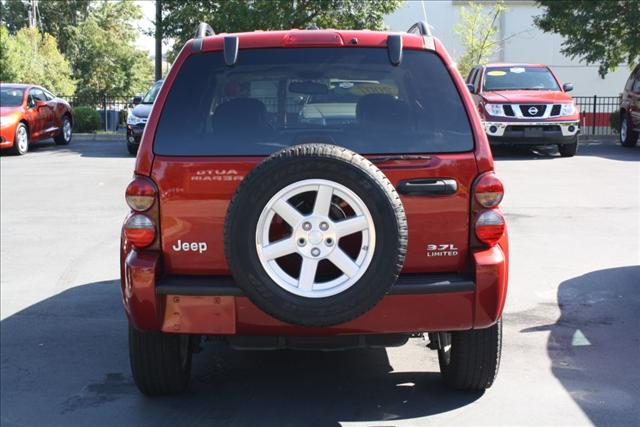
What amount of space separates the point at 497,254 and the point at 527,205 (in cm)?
737

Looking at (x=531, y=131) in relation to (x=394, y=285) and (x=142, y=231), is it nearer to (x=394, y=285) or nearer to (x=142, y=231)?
(x=394, y=285)

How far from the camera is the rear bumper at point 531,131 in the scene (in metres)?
17.1

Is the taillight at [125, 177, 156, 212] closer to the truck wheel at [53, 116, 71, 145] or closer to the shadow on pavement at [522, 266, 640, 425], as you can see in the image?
the shadow on pavement at [522, 266, 640, 425]

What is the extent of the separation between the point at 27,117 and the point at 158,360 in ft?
53.6

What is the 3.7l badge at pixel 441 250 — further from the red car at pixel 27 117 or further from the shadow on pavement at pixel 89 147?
the red car at pixel 27 117

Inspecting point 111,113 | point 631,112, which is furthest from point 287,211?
point 111,113

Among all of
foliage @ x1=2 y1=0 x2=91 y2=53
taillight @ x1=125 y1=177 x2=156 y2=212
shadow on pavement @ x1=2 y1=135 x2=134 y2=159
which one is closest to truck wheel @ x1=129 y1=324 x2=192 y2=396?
taillight @ x1=125 y1=177 x2=156 y2=212

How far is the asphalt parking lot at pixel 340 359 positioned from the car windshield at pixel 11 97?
1020cm

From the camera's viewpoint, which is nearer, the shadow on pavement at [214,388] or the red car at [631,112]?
the shadow on pavement at [214,388]

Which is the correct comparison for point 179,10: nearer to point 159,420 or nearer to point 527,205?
point 527,205

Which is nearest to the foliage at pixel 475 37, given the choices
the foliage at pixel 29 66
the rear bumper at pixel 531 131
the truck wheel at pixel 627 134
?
the truck wheel at pixel 627 134

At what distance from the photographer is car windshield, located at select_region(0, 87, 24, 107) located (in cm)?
1966

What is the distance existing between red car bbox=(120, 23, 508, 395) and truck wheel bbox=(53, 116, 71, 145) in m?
18.2

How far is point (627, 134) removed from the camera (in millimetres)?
19453
